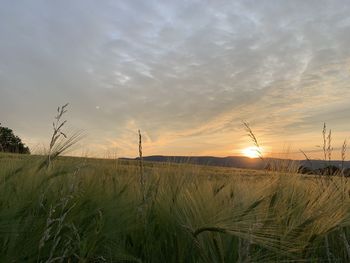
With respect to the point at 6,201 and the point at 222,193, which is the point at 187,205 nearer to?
the point at 222,193

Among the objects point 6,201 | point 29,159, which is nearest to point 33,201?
point 6,201

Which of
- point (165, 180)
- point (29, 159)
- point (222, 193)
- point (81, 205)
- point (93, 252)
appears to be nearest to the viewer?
point (93, 252)

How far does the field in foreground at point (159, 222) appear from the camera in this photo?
180 cm

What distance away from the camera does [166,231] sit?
219 centimetres

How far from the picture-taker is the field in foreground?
1.80 meters

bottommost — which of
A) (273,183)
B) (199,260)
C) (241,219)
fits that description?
(199,260)

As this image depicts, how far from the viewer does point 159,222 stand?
7.38 feet

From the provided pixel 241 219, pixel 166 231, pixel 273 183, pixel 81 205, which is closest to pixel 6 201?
pixel 81 205

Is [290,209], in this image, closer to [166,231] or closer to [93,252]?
[166,231]

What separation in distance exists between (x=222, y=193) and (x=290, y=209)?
47cm

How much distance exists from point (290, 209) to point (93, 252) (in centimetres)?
106

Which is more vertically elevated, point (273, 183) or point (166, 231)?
point (273, 183)

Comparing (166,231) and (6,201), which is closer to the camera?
(6,201)

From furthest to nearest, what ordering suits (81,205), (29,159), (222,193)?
(222,193) → (29,159) → (81,205)
